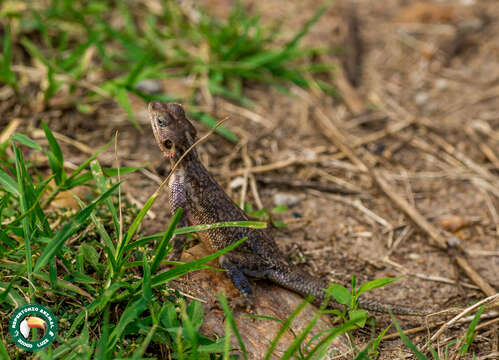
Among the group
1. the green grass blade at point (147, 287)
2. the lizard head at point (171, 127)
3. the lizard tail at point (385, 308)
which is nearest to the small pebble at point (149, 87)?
the lizard head at point (171, 127)

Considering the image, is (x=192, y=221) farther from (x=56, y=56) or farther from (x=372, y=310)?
(x=56, y=56)

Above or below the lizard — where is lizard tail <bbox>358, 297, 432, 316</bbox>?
below

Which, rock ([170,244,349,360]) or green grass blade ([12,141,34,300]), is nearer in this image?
green grass blade ([12,141,34,300])

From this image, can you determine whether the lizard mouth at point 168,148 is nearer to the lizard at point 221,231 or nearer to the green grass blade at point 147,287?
the lizard at point 221,231

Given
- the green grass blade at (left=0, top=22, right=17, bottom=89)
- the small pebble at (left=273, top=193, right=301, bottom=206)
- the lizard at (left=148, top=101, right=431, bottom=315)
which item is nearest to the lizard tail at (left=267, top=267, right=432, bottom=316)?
the lizard at (left=148, top=101, right=431, bottom=315)

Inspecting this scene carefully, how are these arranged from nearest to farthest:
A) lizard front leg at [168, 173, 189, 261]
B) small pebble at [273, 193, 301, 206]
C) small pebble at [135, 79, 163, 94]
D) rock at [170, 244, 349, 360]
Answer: rock at [170, 244, 349, 360], lizard front leg at [168, 173, 189, 261], small pebble at [273, 193, 301, 206], small pebble at [135, 79, 163, 94]

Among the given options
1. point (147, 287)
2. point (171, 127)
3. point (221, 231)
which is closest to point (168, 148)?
point (171, 127)

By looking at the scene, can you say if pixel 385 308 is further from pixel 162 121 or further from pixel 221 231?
pixel 162 121

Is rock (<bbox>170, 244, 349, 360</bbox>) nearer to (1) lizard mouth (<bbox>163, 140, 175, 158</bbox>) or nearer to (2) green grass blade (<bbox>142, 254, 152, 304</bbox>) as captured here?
(2) green grass blade (<bbox>142, 254, 152, 304</bbox>)
